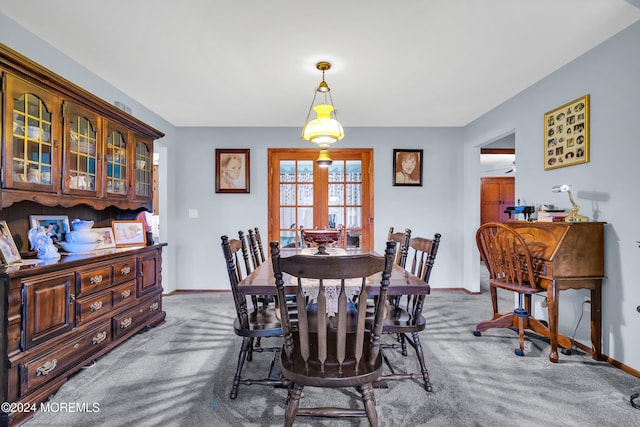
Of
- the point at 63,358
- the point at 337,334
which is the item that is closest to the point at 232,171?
the point at 63,358

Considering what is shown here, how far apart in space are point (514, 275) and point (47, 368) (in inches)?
128

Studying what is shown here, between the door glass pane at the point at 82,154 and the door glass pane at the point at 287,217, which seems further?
the door glass pane at the point at 287,217

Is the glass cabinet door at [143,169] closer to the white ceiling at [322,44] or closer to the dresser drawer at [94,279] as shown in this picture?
the white ceiling at [322,44]

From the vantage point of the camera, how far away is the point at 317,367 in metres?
1.38

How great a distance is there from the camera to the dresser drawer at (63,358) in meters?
1.73

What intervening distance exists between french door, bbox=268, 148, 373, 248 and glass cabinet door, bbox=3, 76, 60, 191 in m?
2.77

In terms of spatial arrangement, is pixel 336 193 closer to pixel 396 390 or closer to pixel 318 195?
pixel 318 195

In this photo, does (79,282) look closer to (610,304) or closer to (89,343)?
(89,343)

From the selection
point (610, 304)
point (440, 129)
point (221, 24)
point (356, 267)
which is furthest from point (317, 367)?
point (440, 129)

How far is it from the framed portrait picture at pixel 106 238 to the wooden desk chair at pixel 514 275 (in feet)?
10.5

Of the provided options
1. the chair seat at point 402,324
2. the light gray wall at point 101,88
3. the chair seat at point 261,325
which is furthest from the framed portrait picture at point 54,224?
the chair seat at point 402,324

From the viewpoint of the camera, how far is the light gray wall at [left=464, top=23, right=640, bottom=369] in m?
2.17

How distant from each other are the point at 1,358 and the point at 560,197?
3975 millimetres

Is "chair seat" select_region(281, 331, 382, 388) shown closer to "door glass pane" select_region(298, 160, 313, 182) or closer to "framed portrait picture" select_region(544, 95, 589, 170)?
"framed portrait picture" select_region(544, 95, 589, 170)
